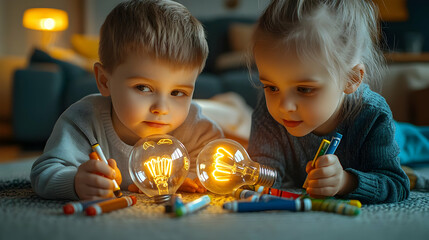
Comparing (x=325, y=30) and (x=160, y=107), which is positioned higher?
(x=325, y=30)

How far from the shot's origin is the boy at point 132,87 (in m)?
0.80

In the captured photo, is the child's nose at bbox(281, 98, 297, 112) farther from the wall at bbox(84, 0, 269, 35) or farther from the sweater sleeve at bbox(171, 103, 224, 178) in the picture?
the wall at bbox(84, 0, 269, 35)

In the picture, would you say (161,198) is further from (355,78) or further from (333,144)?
(355,78)

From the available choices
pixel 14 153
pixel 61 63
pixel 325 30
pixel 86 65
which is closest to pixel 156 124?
pixel 325 30

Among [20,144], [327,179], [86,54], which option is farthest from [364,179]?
[86,54]

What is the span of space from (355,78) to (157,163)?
1.35 ft

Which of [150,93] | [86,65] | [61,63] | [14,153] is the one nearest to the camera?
[150,93]

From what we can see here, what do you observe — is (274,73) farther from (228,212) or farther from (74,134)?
(74,134)

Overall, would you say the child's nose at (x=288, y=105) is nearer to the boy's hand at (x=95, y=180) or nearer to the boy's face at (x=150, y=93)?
the boy's face at (x=150, y=93)

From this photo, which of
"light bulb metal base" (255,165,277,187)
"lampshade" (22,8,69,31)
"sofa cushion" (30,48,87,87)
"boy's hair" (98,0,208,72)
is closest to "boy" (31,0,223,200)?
"boy's hair" (98,0,208,72)

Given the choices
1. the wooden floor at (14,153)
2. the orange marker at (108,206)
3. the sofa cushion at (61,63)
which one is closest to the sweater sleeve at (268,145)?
the orange marker at (108,206)

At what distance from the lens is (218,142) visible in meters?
0.78

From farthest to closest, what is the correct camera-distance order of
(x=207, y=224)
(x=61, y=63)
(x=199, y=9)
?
(x=199, y=9) < (x=61, y=63) < (x=207, y=224)

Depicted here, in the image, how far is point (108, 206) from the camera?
663mm
